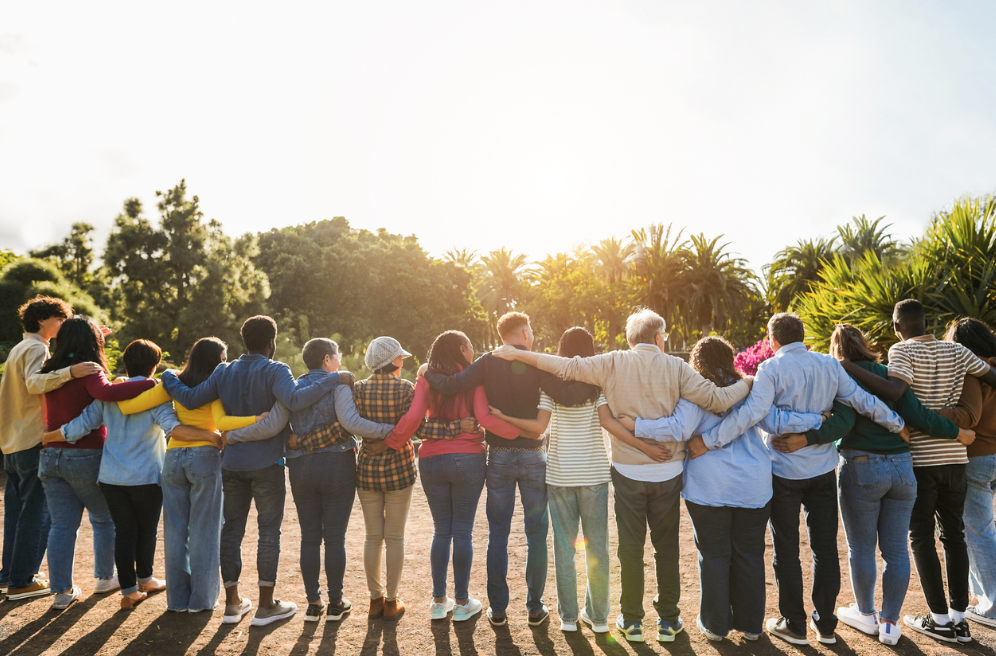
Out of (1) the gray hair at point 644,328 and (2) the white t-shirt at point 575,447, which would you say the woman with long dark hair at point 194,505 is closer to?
(2) the white t-shirt at point 575,447

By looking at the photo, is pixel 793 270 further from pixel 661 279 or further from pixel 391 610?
pixel 391 610

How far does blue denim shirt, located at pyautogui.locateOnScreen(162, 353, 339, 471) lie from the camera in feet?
13.1

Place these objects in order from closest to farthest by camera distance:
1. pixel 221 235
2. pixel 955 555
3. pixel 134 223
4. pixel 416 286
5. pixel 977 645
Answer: pixel 977 645
pixel 955 555
pixel 134 223
pixel 221 235
pixel 416 286

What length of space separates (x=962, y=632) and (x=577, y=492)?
254 centimetres

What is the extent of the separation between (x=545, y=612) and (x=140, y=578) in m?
3.03

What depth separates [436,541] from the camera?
4004 millimetres

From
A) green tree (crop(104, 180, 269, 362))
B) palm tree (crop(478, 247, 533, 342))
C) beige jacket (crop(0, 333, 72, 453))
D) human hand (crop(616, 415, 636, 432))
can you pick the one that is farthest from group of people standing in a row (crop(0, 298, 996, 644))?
palm tree (crop(478, 247, 533, 342))

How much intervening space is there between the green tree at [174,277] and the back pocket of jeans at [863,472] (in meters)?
18.3

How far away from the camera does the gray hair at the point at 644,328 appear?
3814 millimetres

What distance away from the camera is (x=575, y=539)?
3.82 m

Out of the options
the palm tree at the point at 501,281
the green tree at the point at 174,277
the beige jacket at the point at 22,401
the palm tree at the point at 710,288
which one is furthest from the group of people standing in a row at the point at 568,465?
the palm tree at the point at 501,281

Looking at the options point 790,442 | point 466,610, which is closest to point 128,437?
point 466,610

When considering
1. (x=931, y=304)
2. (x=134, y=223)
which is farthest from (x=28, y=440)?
(x=134, y=223)

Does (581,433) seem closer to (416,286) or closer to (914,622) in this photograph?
(914,622)
